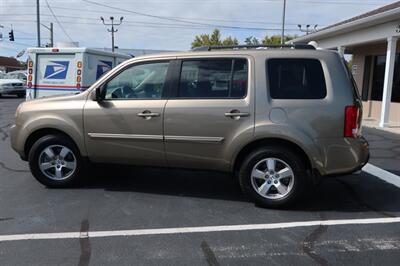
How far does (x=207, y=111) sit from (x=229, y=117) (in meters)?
0.27

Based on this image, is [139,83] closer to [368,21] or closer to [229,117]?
[229,117]

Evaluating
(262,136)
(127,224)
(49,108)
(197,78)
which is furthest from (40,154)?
(262,136)

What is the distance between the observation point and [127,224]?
4699 millimetres

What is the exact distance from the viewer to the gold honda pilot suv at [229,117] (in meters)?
4.99

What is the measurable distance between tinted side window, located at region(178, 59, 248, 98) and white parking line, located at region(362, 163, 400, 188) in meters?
2.95

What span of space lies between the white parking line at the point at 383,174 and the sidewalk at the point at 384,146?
18cm

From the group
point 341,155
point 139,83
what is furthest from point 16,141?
point 341,155

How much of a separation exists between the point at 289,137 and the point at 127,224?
6.64ft

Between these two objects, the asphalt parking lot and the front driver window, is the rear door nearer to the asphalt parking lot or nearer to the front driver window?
the front driver window

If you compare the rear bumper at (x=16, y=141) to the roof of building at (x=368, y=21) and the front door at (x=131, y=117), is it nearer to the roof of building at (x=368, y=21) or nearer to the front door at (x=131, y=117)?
the front door at (x=131, y=117)

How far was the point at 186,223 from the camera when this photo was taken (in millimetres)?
4750

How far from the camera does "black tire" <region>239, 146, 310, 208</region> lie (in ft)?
16.7

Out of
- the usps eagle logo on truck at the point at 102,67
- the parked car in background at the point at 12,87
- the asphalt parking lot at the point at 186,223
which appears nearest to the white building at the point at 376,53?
the asphalt parking lot at the point at 186,223

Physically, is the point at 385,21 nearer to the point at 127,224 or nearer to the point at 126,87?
the point at 126,87
